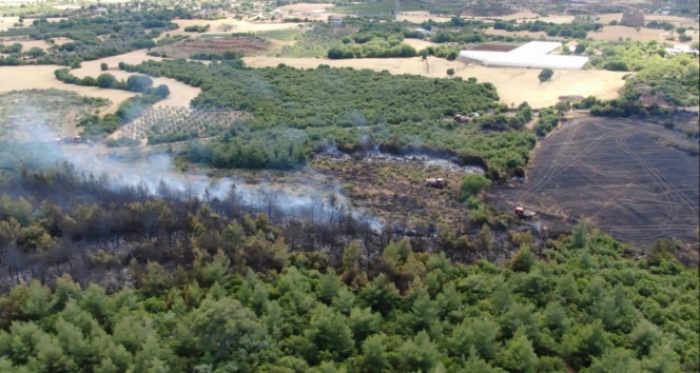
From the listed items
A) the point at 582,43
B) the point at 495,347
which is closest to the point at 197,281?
the point at 495,347

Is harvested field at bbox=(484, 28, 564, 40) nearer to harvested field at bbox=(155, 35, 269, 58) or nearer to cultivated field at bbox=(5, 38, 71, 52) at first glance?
harvested field at bbox=(155, 35, 269, 58)

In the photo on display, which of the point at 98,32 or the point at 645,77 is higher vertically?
the point at 98,32

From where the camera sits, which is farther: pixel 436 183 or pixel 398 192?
pixel 436 183

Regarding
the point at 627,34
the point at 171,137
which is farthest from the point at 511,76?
the point at 171,137

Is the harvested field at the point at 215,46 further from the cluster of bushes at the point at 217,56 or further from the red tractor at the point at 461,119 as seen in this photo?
the red tractor at the point at 461,119

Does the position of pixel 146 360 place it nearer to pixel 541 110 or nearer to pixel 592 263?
pixel 592 263

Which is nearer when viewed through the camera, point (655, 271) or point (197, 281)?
point (197, 281)

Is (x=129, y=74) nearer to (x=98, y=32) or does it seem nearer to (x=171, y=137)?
(x=98, y=32)
